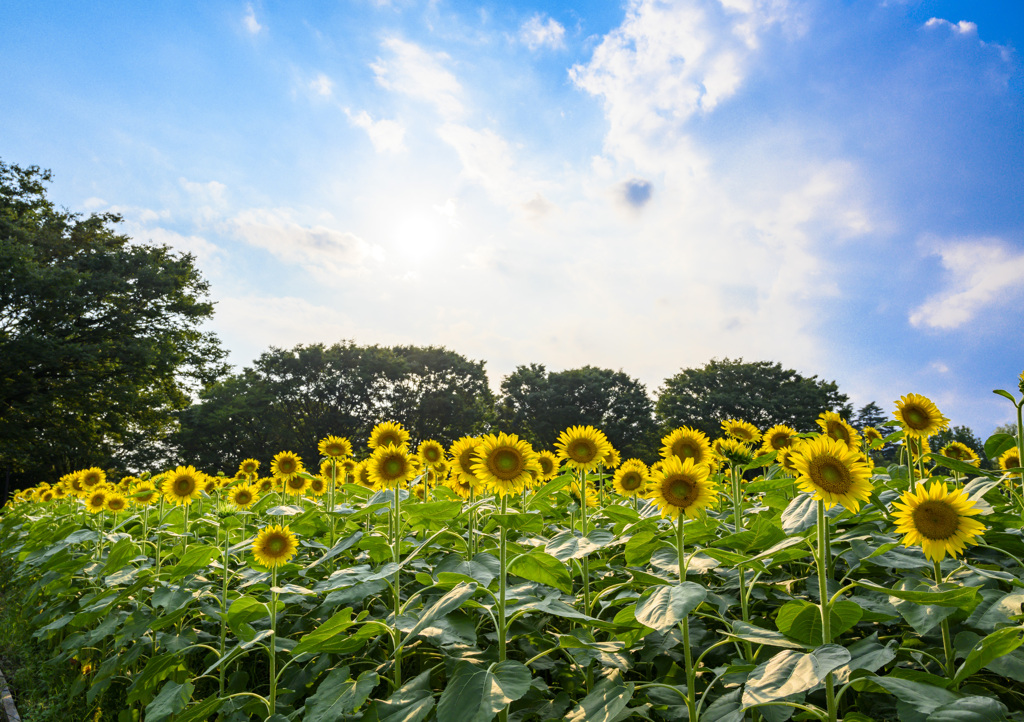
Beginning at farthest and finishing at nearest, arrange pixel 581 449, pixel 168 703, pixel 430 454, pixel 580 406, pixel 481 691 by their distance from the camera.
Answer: pixel 580 406, pixel 430 454, pixel 581 449, pixel 168 703, pixel 481 691

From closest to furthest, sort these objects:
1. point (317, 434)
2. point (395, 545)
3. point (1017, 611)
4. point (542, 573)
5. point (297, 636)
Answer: point (1017, 611) → point (542, 573) → point (395, 545) → point (297, 636) → point (317, 434)

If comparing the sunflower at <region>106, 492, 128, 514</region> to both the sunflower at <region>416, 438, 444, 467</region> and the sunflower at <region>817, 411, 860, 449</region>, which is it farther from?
the sunflower at <region>817, 411, 860, 449</region>

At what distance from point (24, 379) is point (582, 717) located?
2668 centimetres

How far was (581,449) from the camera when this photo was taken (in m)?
2.70

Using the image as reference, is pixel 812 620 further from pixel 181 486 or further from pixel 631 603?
pixel 181 486

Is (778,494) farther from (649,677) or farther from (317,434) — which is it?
(317,434)

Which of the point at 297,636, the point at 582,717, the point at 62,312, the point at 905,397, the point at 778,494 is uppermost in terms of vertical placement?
the point at 62,312


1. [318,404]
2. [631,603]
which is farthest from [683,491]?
[318,404]

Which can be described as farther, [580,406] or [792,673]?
[580,406]

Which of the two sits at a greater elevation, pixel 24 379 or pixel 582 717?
pixel 24 379

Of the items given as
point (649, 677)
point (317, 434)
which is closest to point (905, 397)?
point (649, 677)

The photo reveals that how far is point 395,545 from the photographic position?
2223 millimetres

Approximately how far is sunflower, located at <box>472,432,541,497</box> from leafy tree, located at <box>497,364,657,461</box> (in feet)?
103

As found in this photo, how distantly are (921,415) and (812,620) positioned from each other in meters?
1.53
